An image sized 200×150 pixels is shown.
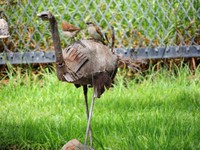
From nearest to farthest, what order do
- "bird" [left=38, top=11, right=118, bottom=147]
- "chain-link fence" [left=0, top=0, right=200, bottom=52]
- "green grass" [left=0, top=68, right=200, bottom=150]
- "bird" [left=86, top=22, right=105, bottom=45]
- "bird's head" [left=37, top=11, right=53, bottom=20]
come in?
"bird's head" [left=37, top=11, right=53, bottom=20], "bird" [left=38, top=11, right=118, bottom=147], "bird" [left=86, top=22, right=105, bottom=45], "green grass" [left=0, top=68, right=200, bottom=150], "chain-link fence" [left=0, top=0, right=200, bottom=52]

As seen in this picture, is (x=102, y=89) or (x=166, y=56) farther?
(x=166, y=56)

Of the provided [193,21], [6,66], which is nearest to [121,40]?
[193,21]

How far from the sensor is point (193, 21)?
518cm

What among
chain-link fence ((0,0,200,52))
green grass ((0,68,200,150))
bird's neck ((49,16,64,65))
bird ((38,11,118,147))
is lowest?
green grass ((0,68,200,150))

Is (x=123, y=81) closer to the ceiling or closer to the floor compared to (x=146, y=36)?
closer to the floor

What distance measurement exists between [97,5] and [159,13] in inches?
24.2

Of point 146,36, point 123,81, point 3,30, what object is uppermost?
point 3,30

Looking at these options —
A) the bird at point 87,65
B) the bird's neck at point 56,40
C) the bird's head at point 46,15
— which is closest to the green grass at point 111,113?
the bird at point 87,65

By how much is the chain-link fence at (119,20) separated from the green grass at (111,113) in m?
0.35

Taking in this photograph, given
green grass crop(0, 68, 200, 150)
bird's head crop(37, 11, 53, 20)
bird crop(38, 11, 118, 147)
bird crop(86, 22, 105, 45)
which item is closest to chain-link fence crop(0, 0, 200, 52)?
green grass crop(0, 68, 200, 150)

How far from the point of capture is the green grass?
3.11 meters

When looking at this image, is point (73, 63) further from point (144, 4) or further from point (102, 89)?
point (144, 4)

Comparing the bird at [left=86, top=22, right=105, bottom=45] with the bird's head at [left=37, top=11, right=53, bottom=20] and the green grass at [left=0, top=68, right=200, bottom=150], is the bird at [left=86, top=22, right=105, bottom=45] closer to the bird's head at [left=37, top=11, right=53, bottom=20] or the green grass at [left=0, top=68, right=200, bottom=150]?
the bird's head at [left=37, top=11, right=53, bottom=20]

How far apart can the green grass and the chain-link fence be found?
0.35 m
